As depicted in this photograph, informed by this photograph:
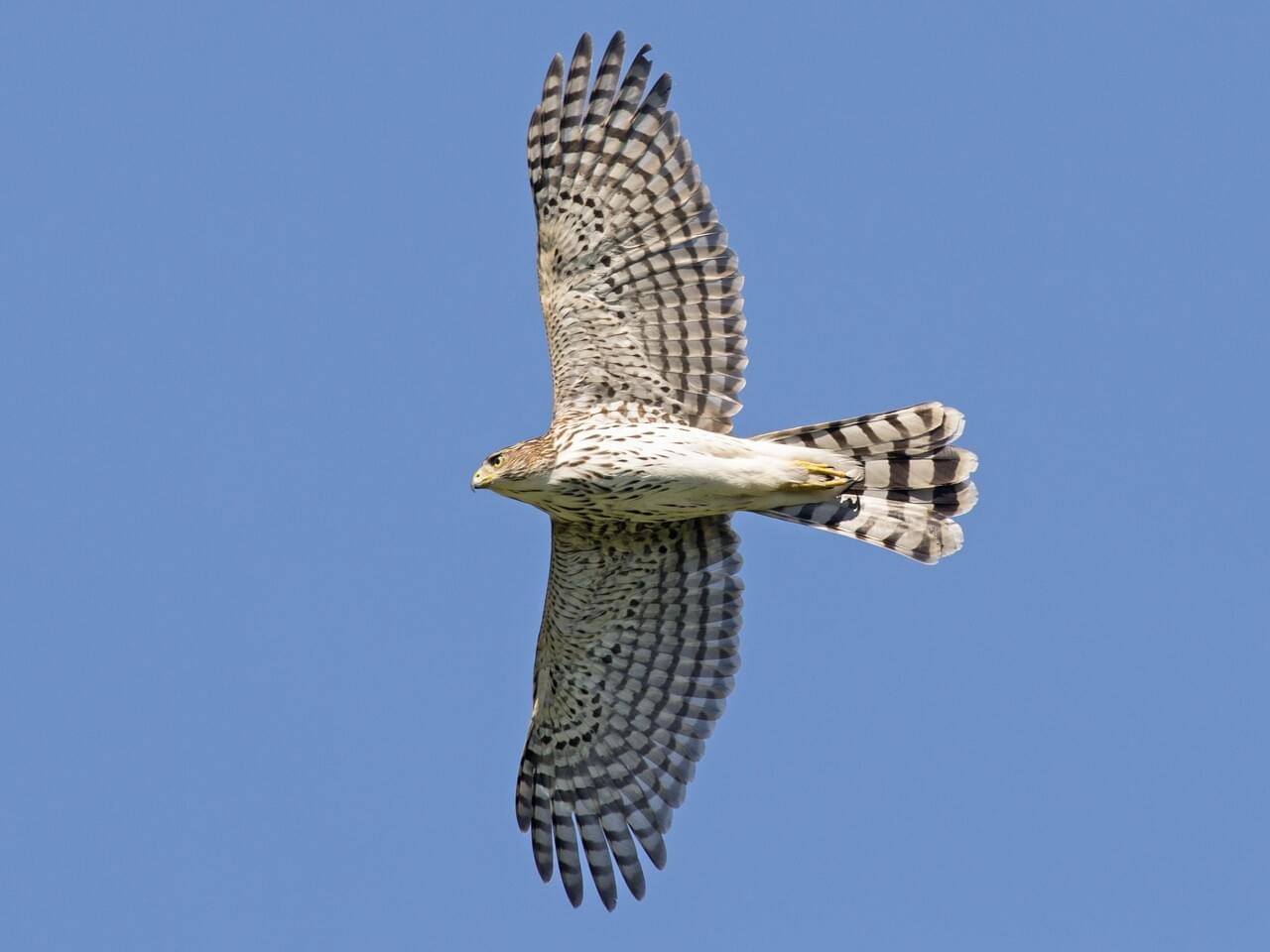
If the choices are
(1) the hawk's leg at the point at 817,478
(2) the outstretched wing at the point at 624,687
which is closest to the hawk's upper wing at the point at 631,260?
(1) the hawk's leg at the point at 817,478

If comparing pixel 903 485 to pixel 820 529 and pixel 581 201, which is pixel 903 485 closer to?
pixel 820 529

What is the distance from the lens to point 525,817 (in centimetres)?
1372

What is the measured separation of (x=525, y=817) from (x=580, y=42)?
16.6 ft

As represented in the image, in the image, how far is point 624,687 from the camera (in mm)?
13547

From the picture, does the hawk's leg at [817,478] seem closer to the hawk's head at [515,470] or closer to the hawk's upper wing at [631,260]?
the hawk's upper wing at [631,260]

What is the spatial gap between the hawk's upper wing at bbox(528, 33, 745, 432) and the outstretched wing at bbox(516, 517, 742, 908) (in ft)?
3.04

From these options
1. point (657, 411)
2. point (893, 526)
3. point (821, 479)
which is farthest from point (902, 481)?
point (657, 411)

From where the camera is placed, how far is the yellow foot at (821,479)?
12570 millimetres

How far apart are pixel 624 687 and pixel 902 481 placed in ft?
7.58

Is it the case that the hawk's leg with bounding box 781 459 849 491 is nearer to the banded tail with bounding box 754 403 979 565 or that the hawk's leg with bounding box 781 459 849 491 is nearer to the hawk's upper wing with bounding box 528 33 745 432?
the banded tail with bounding box 754 403 979 565

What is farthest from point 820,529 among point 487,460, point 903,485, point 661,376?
point 487,460

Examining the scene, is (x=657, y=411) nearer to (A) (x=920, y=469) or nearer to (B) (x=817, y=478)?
(B) (x=817, y=478)

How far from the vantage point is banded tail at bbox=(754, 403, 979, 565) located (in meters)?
12.8

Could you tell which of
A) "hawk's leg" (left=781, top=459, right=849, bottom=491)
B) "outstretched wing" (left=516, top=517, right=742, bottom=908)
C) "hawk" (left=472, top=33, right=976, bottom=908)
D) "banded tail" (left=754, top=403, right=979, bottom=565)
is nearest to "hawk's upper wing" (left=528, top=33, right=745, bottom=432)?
"hawk" (left=472, top=33, right=976, bottom=908)
